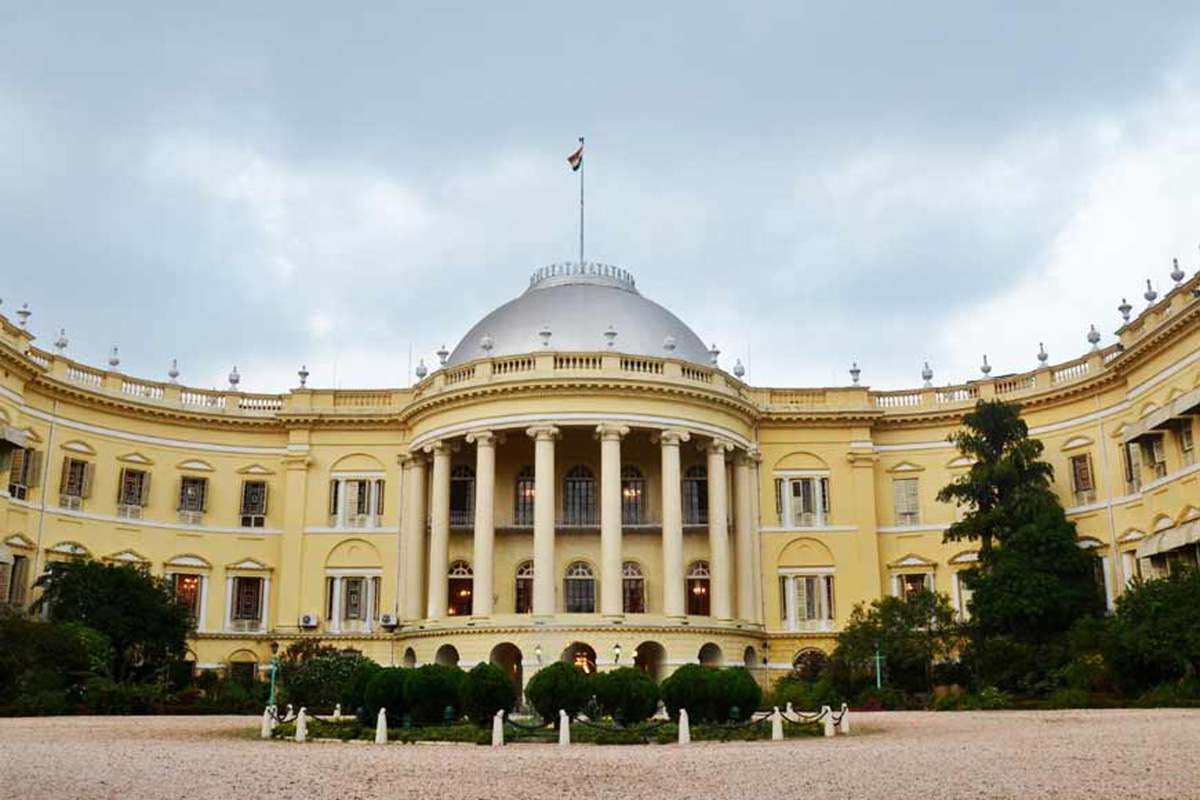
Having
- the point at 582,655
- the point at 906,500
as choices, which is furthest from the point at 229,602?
the point at 906,500

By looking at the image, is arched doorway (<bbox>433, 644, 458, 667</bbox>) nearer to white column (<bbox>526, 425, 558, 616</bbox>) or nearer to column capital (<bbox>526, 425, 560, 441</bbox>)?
white column (<bbox>526, 425, 558, 616</bbox>)

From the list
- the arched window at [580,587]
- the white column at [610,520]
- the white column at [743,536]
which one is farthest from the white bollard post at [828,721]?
the arched window at [580,587]

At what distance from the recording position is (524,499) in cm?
4684

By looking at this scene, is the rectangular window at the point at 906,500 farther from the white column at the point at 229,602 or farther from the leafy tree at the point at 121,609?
the leafy tree at the point at 121,609

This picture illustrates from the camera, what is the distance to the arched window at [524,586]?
45875 millimetres

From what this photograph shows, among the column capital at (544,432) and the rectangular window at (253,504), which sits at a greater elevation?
the column capital at (544,432)

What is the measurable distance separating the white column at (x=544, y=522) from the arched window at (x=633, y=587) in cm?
526

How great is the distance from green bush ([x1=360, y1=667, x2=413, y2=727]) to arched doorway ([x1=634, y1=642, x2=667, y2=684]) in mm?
15575

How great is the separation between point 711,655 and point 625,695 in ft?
60.8

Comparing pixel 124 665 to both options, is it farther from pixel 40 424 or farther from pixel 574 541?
pixel 574 541

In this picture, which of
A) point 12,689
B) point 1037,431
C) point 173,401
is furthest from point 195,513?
point 1037,431

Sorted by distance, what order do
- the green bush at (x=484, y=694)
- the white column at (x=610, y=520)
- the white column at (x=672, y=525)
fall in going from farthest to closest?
the white column at (x=672, y=525)
the white column at (x=610, y=520)
the green bush at (x=484, y=694)

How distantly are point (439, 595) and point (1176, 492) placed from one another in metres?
25.7

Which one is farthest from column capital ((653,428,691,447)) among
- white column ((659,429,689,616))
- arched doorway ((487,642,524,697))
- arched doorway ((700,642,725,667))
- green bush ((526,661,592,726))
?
green bush ((526,661,592,726))
